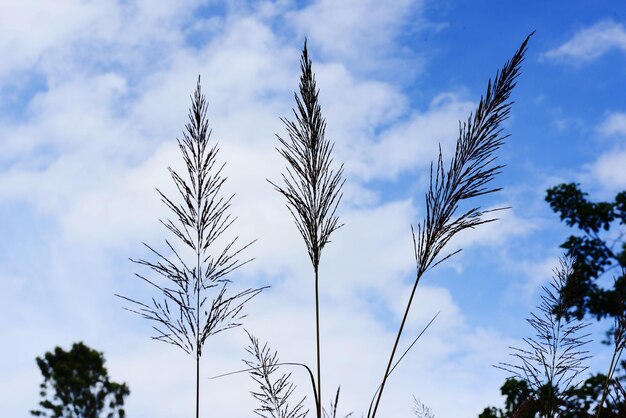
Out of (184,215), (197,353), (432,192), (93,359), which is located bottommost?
(197,353)

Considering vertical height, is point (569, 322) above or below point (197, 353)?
above

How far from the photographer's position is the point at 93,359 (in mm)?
33750

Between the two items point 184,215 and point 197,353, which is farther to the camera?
point 184,215

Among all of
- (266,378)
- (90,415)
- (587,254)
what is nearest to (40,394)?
(90,415)

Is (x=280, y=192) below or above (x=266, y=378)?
above

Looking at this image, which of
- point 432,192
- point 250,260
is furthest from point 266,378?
point 432,192

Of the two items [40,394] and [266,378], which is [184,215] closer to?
[266,378]

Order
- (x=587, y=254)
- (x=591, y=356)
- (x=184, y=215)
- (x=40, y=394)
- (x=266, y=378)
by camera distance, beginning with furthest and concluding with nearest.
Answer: (x=40, y=394) → (x=587, y=254) → (x=591, y=356) → (x=266, y=378) → (x=184, y=215)

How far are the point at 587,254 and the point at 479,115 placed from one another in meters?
21.0

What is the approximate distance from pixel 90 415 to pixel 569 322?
32491mm

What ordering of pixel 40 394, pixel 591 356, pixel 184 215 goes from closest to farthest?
pixel 184 215 → pixel 591 356 → pixel 40 394

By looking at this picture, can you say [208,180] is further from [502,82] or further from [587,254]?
[587,254]

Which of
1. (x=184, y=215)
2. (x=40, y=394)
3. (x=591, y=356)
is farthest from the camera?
(x=40, y=394)

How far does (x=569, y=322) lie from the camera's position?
11.4ft
